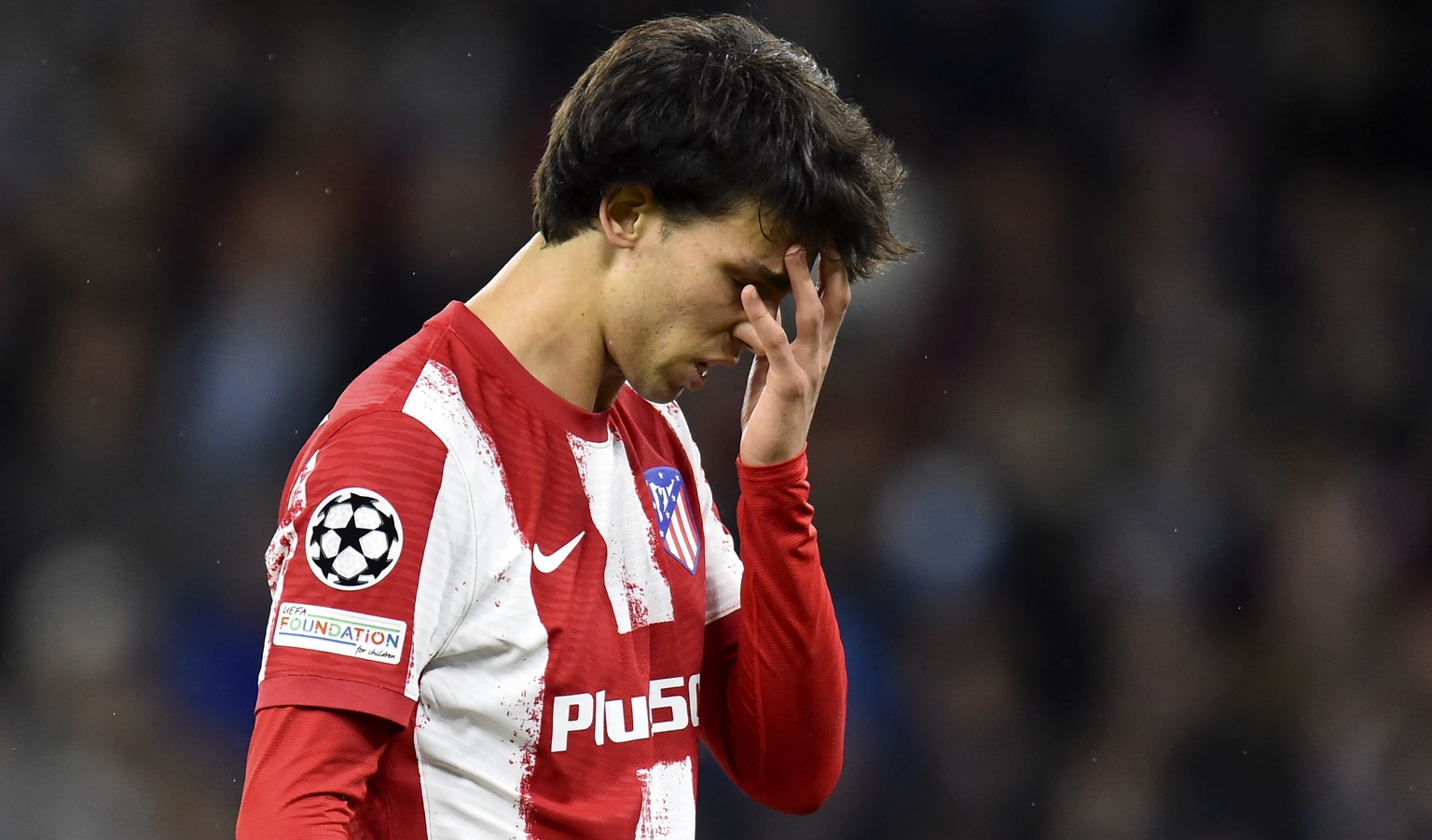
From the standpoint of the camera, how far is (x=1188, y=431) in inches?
156

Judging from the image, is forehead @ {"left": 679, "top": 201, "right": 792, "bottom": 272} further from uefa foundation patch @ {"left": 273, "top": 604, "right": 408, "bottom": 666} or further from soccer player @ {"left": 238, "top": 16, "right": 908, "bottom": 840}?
uefa foundation patch @ {"left": 273, "top": 604, "right": 408, "bottom": 666}

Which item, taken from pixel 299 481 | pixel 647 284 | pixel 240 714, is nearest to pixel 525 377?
pixel 647 284

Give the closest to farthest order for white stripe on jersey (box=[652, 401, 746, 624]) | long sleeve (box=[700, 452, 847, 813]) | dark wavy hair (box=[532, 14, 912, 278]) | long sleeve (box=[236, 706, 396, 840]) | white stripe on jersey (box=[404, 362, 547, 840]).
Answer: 1. long sleeve (box=[236, 706, 396, 840])
2. white stripe on jersey (box=[404, 362, 547, 840])
3. dark wavy hair (box=[532, 14, 912, 278])
4. long sleeve (box=[700, 452, 847, 813])
5. white stripe on jersey (box=[652, 401, 746, 624])

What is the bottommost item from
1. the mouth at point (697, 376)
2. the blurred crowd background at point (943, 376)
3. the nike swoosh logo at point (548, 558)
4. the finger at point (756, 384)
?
the nike swoosh logo at point (548, 558)

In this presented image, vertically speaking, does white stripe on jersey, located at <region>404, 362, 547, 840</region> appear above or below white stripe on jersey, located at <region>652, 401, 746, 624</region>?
below

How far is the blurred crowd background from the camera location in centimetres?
343

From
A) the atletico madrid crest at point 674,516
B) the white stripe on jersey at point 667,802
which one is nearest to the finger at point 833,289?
the atletico madrid crest at point 674,516

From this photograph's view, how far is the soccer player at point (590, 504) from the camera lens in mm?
1301

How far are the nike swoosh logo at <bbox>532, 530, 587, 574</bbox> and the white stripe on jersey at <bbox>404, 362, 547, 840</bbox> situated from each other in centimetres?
1

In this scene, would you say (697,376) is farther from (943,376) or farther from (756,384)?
(943,376)

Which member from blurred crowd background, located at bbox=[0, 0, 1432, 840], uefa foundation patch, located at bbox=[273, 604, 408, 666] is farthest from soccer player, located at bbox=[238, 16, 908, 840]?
blurred crowd background, located at bbox=[0, 0, 1432, 840]

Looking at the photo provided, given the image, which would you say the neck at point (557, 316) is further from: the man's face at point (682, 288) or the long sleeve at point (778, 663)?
→ the long sleeve at point (778, 663)

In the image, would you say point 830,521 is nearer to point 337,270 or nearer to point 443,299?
point 443,299

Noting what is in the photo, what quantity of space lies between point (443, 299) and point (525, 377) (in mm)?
2281
